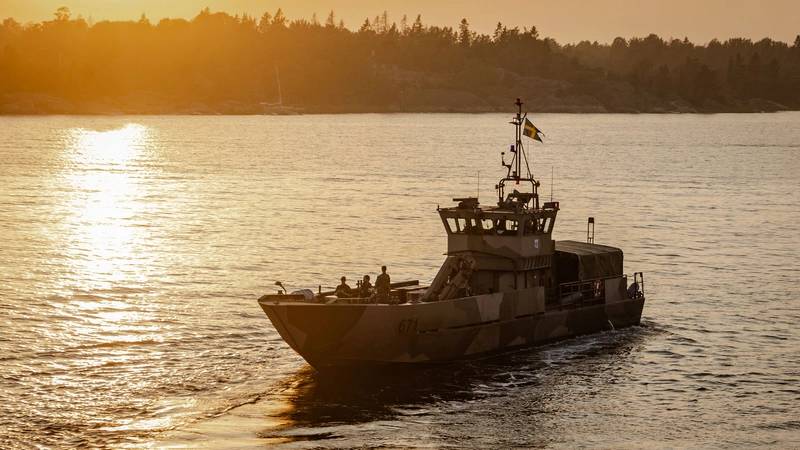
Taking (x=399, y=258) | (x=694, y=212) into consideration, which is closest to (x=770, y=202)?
(x=694, y=212)

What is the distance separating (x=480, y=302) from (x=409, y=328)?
3.50 meters

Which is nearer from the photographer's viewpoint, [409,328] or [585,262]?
[409,328]

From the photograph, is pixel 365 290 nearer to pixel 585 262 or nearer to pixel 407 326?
pixel 407 326

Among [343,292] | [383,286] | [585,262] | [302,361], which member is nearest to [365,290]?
[383,286]

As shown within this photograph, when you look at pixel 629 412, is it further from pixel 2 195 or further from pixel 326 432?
pixel 2 195

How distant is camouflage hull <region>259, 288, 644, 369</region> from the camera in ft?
132

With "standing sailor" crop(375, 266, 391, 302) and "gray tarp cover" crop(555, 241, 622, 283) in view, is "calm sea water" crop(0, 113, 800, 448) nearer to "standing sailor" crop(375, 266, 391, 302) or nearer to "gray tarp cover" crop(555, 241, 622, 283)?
"gray tarp cover" crop(555, 241, 622, 283)

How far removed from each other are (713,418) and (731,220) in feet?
202

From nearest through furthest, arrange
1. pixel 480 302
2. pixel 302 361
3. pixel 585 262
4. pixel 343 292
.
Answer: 1. pixel 343 292
2. pixel 480 302
3. pixel 302 361
4. pixel 585 262

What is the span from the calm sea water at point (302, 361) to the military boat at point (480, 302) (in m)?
0.96

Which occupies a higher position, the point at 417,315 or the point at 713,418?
the point at 417,315

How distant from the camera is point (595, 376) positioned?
44031mm

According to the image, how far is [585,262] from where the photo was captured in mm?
49250

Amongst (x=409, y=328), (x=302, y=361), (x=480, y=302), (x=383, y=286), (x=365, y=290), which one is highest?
(x=383, y=286)
